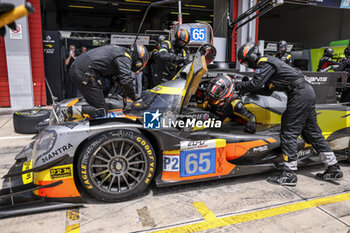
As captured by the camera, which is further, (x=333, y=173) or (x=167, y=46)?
(x=167, y=46)

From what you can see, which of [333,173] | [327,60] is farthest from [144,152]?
[327,60]

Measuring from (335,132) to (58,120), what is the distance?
390 centimetres

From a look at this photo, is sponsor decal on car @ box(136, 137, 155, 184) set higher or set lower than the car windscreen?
lower

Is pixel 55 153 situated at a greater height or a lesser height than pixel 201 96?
lesser

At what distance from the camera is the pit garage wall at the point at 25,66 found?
8688 millimetres

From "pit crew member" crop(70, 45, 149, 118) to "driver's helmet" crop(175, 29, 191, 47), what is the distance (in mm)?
1949

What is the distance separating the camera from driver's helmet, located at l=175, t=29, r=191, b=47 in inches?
223

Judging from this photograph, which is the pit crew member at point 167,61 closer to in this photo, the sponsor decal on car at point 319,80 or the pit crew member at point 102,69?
the pit crew member at point 102,69

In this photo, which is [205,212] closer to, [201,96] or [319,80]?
[201,96]

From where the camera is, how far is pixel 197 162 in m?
2.99

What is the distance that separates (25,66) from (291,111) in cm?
854

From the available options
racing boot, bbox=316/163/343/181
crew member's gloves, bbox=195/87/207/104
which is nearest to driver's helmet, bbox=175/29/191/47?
crew member's gloves, bbox=195/87/207/104

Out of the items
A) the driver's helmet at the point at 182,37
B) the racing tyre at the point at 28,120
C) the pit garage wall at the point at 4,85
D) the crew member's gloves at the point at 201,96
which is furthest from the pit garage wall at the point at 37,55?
the crew member's gloves at the point at 201,96

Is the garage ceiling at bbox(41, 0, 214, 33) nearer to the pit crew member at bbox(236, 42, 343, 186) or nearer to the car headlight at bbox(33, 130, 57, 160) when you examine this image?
the pit crew member at bbox(236, 42, 343, 186)
